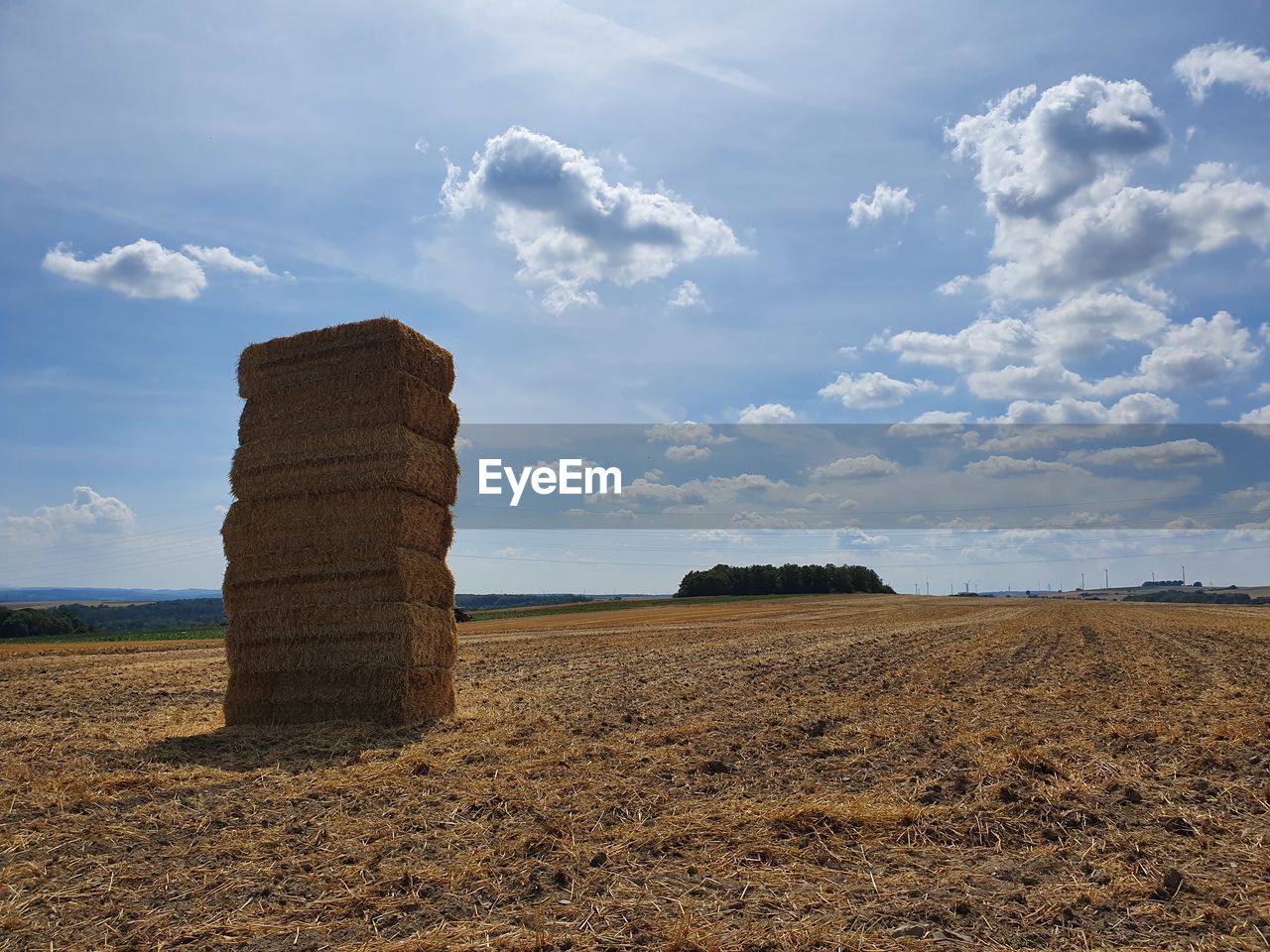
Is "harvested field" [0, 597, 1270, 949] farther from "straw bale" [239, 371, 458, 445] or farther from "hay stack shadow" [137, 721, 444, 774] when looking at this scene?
"straw bale" [239, 371, 458, 445]

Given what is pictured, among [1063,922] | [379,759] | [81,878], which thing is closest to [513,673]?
[379,759]

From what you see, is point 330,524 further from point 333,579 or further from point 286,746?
point 286,746

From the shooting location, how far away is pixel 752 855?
528cm

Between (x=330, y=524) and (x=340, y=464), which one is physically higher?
(x=340, y=464)

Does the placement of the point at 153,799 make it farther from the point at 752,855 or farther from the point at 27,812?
the point at 752,855

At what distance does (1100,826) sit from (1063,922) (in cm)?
184

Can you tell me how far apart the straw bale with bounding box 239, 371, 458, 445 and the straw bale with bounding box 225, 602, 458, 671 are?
2389 mm

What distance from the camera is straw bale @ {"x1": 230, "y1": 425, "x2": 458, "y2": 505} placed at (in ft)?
36.5

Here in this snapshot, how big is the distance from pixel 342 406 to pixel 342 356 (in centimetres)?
66

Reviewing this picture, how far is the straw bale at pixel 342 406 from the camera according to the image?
36.9ft

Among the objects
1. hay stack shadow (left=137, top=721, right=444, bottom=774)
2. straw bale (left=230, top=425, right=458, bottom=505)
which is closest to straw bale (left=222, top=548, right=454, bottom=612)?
straw bale (left=230, top=425, right=458, bottom=505)

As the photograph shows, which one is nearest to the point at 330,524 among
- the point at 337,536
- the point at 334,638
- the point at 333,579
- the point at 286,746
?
the point at 337,536

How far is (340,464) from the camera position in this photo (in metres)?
11.3

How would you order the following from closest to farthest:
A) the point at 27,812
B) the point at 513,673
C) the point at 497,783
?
the point at 27,812, the point at 497,783, the point at 513,673
